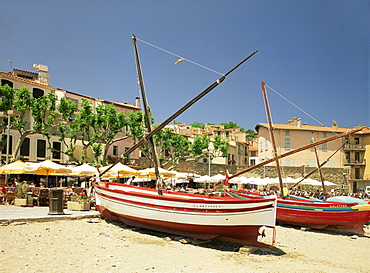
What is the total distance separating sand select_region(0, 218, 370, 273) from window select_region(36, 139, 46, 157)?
25398mm

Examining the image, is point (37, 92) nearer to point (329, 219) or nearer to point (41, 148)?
point (41, 148)

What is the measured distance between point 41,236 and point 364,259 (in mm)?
10165

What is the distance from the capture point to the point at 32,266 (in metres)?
7.85

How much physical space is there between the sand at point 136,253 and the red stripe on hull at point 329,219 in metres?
2.94

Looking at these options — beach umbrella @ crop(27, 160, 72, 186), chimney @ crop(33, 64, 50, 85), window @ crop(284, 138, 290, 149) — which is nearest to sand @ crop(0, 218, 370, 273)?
beach umbrella @ crop(27, 160, 72, 186)

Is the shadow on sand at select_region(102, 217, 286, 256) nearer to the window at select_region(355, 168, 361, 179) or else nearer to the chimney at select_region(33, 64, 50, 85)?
the chimney at select_region(33, 64, 50, 85)

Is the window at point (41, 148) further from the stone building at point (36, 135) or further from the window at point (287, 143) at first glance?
the window at point (287, 143)

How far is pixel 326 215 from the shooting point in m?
17.6

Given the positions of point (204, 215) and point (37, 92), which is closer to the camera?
point (204, 215)

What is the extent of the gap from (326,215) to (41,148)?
2954cm

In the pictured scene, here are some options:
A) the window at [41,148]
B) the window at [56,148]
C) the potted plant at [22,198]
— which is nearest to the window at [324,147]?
the window at [56,148]

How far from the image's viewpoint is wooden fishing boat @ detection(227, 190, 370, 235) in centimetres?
1727

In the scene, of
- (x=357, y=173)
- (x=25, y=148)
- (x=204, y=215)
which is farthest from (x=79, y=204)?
(x=357, y=173)

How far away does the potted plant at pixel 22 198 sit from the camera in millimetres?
18078
